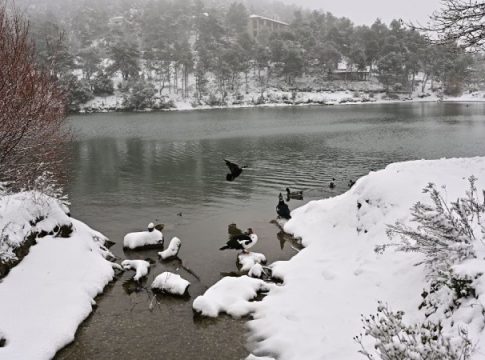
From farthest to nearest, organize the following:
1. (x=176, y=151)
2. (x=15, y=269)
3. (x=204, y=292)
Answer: (x=176, y=151) < (x=204, y=292) < (x=15, y=269)

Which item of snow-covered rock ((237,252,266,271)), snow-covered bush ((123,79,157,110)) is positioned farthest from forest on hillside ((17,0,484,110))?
snow-covered rock ((237,252,266,271))

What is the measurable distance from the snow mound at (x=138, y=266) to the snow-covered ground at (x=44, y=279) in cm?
54

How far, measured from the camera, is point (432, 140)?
42250 millimetres

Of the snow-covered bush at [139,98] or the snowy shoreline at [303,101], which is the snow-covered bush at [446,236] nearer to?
the snowy shoreline at [303,101]

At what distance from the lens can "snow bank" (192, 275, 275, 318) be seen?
33.5 ft

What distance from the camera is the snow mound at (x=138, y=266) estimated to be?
1241cm

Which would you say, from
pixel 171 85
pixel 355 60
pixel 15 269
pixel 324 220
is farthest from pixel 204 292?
pixel 355 60

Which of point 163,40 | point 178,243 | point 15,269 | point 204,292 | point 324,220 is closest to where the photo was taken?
point 15,269

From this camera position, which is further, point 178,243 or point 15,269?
point 178,243

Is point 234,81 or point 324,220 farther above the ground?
point 234,81

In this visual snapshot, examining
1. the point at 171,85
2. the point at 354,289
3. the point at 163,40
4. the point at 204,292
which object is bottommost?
the point at 204,292

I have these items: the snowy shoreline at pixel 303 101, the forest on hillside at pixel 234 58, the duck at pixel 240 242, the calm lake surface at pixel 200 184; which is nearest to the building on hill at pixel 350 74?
the forest on hillside at pixel 234 58

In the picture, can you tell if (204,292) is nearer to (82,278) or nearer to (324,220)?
(82,278)

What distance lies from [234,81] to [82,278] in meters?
99.0
